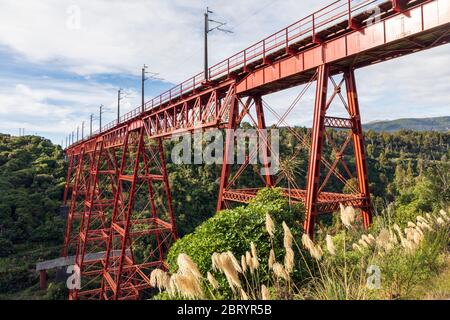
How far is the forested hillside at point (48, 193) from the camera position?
28.4 meters

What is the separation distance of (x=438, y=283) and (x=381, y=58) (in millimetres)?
6683

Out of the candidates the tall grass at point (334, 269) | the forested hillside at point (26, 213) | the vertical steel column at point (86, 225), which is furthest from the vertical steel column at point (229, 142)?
the forested hillside at point (26, 213)

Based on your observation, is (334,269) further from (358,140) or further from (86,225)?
(86,225)

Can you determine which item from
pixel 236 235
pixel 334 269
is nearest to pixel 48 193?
pixel 236 235

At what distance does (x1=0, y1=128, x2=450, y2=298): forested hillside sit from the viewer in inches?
1120

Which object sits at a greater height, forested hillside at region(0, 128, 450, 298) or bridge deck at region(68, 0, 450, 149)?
bridge deck at region(68, 0, 450, 149)

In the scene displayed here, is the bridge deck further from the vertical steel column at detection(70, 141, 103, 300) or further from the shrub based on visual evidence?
the vertical steel column at detection(70, 141, 103, 300)

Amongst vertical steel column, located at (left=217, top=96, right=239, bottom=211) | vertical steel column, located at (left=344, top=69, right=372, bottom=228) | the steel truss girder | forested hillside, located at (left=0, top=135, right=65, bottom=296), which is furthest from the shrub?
forested hillside, located at (left=0, top=135, right=65, bottom=296)

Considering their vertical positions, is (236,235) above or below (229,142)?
below

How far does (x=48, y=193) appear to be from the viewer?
139 feet

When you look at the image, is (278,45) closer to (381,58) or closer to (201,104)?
(381,58)

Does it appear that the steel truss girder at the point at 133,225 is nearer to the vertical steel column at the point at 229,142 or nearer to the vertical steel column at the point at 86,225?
the vertical steel column at the point at 86,225

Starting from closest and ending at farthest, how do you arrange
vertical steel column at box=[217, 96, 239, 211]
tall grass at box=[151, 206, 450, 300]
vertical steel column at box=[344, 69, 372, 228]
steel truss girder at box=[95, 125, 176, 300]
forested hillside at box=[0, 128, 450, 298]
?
1. tall grass at box=[151, 206, 450, 300]
2. vertical steel column at box=[344, 69, 372, 228]
3. vertical steel column at box=[217, 96, 239, 211]
4. steel truss girder at box=[95, 125, 176, 300]
5. forested hillside at box=[0, 128, 450, 298]

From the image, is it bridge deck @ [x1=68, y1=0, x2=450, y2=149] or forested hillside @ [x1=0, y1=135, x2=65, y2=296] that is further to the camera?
forested hillside @ [x1=0, y1=135, x2=65, y2=296]
